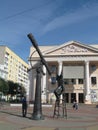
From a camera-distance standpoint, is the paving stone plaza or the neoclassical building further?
the neoclassical building

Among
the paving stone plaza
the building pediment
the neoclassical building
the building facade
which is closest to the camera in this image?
the paving stone plaza

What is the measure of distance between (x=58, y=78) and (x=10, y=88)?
211ft

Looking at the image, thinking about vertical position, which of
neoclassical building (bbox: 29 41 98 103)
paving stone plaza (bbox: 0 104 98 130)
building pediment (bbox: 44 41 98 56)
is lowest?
paving stone plaza (bbox: 0 104 98 130)

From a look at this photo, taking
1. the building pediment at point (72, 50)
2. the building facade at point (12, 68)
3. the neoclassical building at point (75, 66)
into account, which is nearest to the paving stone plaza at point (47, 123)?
the neoclassical building at point (75, 66)

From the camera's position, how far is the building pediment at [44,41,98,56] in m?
60.5

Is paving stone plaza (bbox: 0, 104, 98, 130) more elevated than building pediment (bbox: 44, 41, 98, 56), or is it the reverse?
building pediment (bbox: 44, 41, 98, 56)

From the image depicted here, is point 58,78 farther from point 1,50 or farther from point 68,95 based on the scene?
point 68,95

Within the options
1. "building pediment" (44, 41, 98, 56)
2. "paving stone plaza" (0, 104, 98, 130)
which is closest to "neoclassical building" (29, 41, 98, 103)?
"building pediment" (44, 41, 98, 56)

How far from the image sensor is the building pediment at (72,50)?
6050 centimetres

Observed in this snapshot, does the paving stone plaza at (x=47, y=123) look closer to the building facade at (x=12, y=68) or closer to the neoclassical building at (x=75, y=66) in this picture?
the neoclassical building at (x=75, y=66)

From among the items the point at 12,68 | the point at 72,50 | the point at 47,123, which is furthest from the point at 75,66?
the point at 12,68

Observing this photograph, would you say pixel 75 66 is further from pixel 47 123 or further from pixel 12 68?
pixel 12 68

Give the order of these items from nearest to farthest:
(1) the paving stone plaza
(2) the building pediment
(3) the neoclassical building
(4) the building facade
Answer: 1. (1) the paving stone plaza
2. (3) the neoclassical building
3. (2) the building pediment
4. (4) the building facade

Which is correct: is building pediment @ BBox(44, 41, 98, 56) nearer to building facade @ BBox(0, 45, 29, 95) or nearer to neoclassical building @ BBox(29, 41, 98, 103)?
neoclassical building @ BBox(29, 41, 98, 103)
